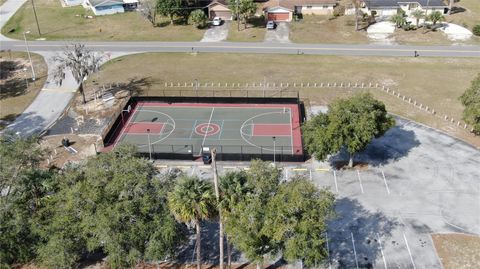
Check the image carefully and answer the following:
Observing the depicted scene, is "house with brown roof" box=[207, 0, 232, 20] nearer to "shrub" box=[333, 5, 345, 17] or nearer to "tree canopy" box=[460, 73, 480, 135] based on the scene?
"shrub" box=[333, 5, 345, 17]

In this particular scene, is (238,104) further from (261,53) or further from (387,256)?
(387,256)

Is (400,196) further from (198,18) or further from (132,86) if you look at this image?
(198,18)

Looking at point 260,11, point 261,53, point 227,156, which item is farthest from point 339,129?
point 260,11

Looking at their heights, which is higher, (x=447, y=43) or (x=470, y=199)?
(x=447, y=43)

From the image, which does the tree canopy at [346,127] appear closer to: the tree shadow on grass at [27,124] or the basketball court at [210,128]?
the basketball court at [210,128]

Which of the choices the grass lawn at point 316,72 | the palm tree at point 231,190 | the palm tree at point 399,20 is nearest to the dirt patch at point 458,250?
the palm tree at point 231,190
